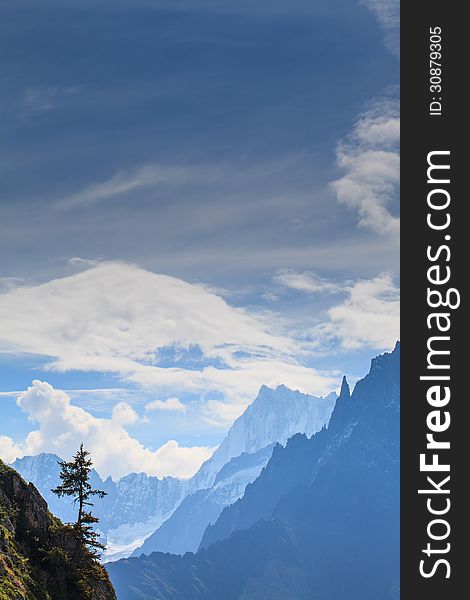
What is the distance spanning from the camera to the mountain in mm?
57781

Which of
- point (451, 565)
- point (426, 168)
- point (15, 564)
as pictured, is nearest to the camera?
point (451, 565)

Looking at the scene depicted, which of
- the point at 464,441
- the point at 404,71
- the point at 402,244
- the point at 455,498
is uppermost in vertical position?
the point at 404,71

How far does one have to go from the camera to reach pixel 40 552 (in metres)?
62.7

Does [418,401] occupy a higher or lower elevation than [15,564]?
higher

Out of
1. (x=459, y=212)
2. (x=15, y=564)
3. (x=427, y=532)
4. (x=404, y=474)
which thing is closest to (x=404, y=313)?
(x=459, y=212)

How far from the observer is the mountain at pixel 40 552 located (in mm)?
57781

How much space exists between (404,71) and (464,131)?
4486mm

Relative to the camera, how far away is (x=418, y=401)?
3188 centimetres

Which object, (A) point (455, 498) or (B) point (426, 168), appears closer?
(A) point (455, 498)

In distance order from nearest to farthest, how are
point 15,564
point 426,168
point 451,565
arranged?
point 451,565
point 426,168
point 15,564

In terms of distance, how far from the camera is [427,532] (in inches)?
1240

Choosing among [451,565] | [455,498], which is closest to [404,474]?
[455,498]

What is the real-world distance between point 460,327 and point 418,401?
3.89 meters

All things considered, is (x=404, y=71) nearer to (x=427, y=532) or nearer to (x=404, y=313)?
(x=404, y=313)
